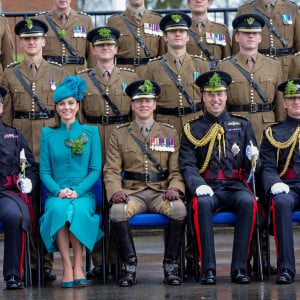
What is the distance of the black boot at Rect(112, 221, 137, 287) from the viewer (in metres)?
10.4

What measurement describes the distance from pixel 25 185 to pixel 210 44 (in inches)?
117

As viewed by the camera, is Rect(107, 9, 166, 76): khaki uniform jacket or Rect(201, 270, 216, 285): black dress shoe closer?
Rect(201, 270, 216, 285): black dress shoe

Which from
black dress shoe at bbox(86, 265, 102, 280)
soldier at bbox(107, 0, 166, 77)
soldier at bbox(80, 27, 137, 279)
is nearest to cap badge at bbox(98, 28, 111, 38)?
soldier at bbox(80, 27, 137, 279)

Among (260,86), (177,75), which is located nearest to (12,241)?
(177,75)

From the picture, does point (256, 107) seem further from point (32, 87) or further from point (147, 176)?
point (32, 87)

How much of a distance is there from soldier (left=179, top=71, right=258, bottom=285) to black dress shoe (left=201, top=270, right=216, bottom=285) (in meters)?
0.02

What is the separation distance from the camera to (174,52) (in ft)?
38.8

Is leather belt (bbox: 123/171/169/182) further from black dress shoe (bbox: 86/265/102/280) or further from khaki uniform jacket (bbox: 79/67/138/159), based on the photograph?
black dress shoe (bbox: 86/265/102/280)

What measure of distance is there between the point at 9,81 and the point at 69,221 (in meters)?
1.91

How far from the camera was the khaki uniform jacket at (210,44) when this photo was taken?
1255 centimetres

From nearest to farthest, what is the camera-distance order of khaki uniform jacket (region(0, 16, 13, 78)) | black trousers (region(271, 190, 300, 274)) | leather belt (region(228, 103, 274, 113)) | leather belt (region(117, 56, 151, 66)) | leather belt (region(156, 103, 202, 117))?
black trousers (region(271, 190, 300, 274)), leather belt (region(156, 103, 202, 117)), leather belt (region(228, 103, 274, 113)), leather belt (region(117, 56, 151, 66)), khaki uniform jacket (region(0, 16, 13, 78))

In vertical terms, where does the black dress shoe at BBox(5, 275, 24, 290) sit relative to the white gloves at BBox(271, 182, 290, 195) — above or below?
below

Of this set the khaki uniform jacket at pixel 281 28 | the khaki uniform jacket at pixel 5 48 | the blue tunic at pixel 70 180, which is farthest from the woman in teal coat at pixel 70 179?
the khaki uniform jacket at pixel 281 28

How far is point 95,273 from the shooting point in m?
11.1
